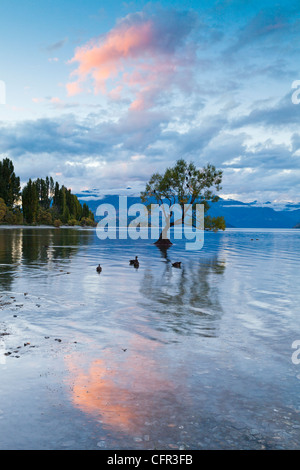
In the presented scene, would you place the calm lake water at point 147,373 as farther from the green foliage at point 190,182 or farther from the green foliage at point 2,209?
the green foliage at point 2,209

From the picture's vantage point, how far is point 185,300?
22.3m

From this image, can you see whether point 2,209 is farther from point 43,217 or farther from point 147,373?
point 147,373

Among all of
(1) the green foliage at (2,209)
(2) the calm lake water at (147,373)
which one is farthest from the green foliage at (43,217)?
(2) the calm lake water at (147,373)

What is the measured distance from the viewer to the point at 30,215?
577 ft

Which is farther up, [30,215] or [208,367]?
[30,215]

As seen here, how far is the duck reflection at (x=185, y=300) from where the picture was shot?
16.1 m

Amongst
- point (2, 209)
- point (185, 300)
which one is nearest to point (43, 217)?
point (2, 209)

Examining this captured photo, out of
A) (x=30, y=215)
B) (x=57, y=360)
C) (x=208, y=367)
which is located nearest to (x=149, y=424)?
(x=208, y=367)

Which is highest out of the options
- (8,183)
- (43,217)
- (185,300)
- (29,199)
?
(8,183)

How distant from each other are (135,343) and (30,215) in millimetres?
173049

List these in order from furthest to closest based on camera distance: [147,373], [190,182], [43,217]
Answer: [43,217], [190,182], [147,373]

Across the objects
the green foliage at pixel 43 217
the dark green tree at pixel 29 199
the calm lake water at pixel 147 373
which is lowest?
the calm lake water at pixel 147 373

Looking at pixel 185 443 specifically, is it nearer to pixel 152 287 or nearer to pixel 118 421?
pixel 118 421

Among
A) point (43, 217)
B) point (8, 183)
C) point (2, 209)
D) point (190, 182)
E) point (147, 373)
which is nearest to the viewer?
point (147, 373)
